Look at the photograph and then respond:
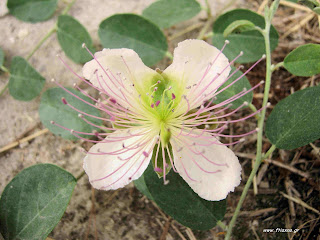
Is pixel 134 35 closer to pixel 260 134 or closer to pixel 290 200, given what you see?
pixel 260 134

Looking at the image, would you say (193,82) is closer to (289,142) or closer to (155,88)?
(155,88)

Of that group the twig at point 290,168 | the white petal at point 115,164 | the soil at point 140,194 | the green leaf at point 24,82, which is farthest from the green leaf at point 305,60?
the green leaf at point 24,82

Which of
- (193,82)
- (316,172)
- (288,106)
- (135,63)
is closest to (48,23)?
(135,63)

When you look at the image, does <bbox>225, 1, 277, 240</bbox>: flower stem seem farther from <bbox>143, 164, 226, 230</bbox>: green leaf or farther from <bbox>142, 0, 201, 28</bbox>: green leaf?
<bbox>142, 0, 201, 28</bbox>: green leaf

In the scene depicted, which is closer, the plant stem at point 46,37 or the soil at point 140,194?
the soil at point 140,194

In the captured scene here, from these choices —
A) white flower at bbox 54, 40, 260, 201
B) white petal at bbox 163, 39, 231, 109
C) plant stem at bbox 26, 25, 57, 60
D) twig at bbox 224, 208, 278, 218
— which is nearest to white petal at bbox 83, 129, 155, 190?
white flower at bbox 54, 40, 260, 201

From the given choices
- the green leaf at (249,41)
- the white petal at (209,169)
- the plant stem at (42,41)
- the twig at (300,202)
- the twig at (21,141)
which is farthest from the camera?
the plant stem at (42,41)

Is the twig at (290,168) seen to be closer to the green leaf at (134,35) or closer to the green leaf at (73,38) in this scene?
the green leaf at (134,35)
